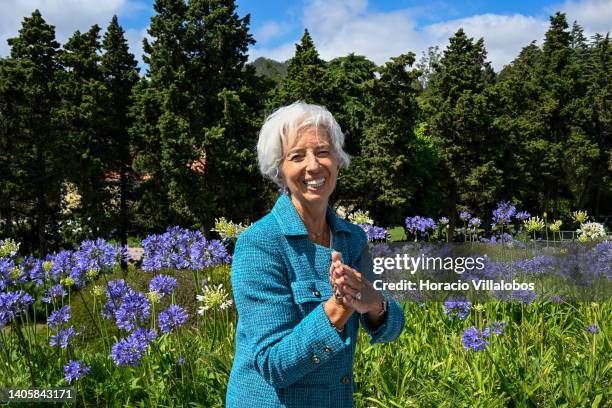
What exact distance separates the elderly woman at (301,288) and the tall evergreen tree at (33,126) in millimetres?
17942

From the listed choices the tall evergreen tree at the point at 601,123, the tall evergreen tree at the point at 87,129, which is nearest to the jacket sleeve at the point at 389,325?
the tall evergreen tree at the point at 87,129

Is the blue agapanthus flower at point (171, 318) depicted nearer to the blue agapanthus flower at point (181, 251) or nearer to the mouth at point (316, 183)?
the blue agapanthus flower at point (181, 251)

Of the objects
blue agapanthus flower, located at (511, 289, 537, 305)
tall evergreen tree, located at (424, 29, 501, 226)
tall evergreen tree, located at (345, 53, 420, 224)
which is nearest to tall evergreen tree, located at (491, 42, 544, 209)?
tall evergreen tree, located at (424, 29, 501, 226)

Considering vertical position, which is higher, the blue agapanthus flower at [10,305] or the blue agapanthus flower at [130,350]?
the blue agapanthus flower at [10,305]

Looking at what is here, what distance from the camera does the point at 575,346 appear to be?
14.9 feet

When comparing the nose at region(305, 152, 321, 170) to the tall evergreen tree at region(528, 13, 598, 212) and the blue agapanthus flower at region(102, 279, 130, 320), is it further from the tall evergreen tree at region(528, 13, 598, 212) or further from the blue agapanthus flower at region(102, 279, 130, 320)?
the tall evergreen tree at region(528, 13, 598, 212)

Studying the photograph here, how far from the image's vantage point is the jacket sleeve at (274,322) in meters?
1.57

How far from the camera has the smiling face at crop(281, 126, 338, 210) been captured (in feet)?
6.15

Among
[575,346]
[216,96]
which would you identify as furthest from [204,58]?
[575,346]

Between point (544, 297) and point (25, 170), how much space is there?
16.8m

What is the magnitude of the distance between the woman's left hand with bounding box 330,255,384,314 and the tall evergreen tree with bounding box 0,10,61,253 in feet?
60.2

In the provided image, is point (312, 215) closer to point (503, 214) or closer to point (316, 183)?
point (316, 183)

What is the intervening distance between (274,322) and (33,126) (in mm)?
18558

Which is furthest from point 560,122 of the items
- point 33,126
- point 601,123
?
point 33,126
